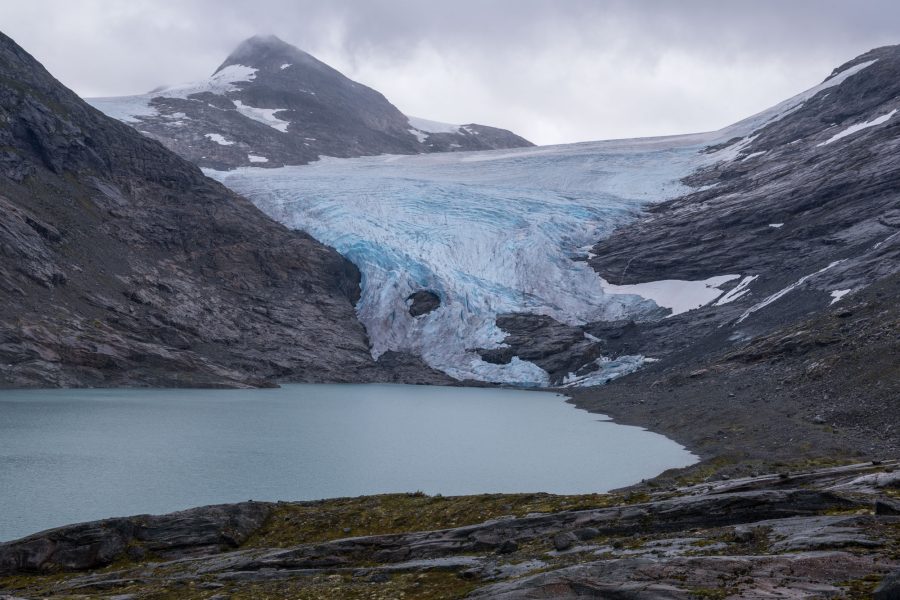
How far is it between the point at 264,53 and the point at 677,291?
109 m

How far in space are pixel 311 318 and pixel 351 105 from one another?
A: 75.5 meters

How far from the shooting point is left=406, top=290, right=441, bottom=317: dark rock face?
7125 cm

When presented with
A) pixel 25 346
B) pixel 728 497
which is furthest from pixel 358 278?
pixel 728 497

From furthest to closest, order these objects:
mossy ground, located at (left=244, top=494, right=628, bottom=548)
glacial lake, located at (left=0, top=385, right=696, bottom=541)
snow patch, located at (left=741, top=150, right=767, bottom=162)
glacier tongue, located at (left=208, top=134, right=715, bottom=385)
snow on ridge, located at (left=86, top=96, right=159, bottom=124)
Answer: snow on ridge, located at (left=86, top=96, right=159, bottom=124) → snow patch, located at (left=741, top=150, right=767, bottom=162) → glacier tongue, located at (left=208, top=134, right=715, bottom=385) → glacial lake, located at (left=0, top=385, right=696, bottom=541) → mossy ground, located at (left=244, top=494, right=628, bottom=548)

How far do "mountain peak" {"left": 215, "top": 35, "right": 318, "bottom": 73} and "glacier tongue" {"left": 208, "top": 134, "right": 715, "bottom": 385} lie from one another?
61.9 m

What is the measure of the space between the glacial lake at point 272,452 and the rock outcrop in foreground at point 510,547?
13.8 ft

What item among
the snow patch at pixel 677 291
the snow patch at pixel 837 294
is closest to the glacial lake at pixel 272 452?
the snow patch at pixel 837 294

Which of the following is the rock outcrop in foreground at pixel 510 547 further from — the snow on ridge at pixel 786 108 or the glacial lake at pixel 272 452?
the snow on ridge at pixel 786 108

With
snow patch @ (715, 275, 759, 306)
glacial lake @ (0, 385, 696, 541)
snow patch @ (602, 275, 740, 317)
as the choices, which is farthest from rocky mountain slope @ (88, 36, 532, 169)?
glacial lake @ (0, 385, 696, 541)

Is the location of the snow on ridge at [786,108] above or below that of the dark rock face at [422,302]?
above

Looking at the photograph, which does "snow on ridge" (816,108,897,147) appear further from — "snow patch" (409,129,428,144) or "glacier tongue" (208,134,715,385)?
"snow patch" (409,129,428,144)

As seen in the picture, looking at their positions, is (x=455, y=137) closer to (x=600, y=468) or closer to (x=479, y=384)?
(x=479, y=384)

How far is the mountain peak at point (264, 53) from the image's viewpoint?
149250mm

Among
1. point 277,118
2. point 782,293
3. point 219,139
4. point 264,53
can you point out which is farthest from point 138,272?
point 264,53
